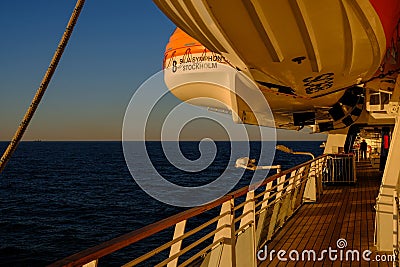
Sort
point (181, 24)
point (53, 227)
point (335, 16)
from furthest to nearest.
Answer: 1. point (53, 227)
2. point (181, 24)
3. point (335, 16)

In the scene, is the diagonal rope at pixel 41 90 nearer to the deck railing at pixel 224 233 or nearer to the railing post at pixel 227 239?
the deck railing at pixel 224 233

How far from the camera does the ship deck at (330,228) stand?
13.4 ft

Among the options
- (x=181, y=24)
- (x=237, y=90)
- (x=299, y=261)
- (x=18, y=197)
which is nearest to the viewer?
(x=181, y=24)

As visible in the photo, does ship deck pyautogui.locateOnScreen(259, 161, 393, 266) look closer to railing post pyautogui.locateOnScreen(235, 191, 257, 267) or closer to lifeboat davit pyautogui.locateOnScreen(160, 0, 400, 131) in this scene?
railing post pyautogui.locateOnScreen(235, 191, 257, 267)

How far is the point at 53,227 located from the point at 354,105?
15847 mm

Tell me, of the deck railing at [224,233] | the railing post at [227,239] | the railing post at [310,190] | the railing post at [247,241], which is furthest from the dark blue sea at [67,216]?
the railing post at [227,239]

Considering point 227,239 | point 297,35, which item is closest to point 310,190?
point 227,239

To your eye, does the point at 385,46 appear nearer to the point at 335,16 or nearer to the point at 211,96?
the point at 335,16

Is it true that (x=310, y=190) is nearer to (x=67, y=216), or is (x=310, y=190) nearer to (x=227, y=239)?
(x=227, y=239)

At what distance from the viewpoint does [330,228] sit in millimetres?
5016

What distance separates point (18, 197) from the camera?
32.4 m

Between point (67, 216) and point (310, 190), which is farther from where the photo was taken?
point (67, 216)

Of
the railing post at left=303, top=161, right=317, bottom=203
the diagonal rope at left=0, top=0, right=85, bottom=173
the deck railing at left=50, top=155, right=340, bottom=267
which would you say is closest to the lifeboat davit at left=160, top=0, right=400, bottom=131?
the diagonal rope at left=0, top=0, right=85, bottom=173

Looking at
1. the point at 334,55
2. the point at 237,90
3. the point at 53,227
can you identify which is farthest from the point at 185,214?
Answer: the point at 53,227
